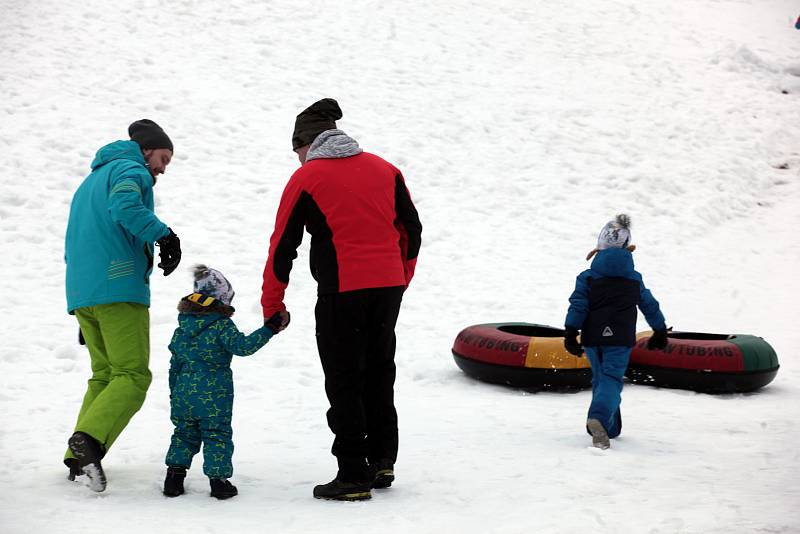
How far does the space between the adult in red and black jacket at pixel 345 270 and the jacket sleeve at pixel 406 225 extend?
4.0 inches

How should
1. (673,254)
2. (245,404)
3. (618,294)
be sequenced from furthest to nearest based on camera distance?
(673,254) < (245,404) < (618,294)

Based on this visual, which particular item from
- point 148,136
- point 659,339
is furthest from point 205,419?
point 659,339

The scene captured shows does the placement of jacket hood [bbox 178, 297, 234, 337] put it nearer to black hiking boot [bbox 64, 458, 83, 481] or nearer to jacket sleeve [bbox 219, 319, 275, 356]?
jacket sleeve [bbox 219, 319, 275, 356]

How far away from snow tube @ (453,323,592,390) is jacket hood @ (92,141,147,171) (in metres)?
3.79

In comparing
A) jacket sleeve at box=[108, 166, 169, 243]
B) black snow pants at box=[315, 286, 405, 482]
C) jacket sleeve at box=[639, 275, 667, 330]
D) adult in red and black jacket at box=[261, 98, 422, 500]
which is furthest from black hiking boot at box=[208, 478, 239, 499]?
jacket sleeve at box=[639, 275, 667, 330]

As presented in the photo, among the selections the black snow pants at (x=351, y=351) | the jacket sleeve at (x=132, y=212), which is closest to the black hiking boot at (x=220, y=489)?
the black snow pants at (x=351, y=351)

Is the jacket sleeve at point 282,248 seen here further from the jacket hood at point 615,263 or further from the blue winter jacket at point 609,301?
the jacket hood at point 615,263

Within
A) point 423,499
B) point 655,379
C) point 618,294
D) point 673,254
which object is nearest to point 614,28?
point 673,254

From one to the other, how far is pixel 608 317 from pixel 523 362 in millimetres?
1695

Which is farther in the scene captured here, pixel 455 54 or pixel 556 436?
pixel 455 54

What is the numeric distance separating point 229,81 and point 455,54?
15.9ft

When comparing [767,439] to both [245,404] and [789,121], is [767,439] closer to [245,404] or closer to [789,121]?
[245,404]

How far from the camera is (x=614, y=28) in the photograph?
1983 centimetres

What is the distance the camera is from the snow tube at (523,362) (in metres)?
7.60
